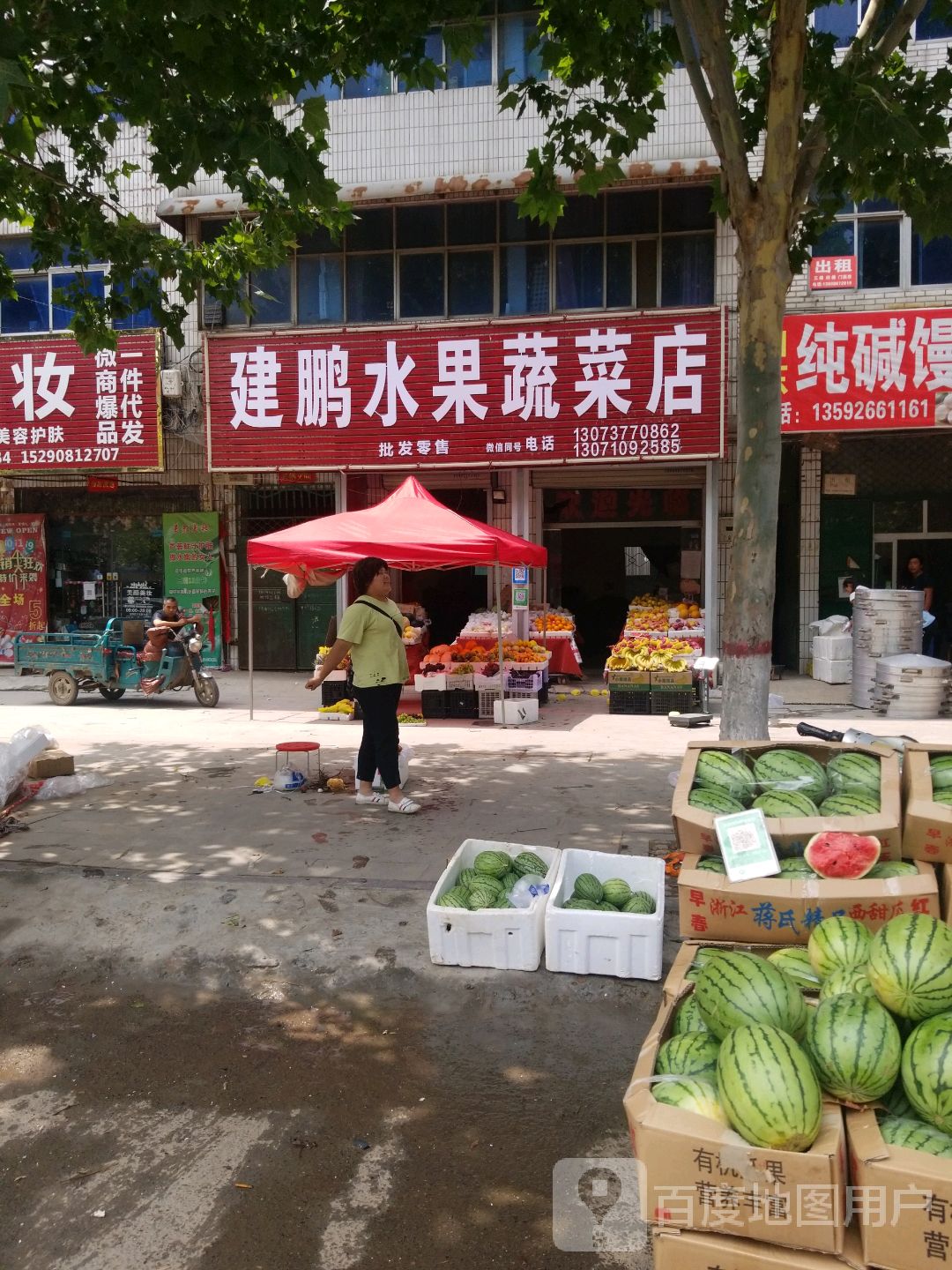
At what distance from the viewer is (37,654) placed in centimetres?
1264

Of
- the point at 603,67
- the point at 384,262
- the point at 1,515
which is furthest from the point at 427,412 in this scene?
the point at 1,515

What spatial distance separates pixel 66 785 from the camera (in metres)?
7.59

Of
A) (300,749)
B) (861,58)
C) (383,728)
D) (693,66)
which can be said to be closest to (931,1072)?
(383,728)

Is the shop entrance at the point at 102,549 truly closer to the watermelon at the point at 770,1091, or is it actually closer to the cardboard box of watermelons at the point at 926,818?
the cardboard box of watermelons at the point at 926,818

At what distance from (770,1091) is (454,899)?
8.24ft

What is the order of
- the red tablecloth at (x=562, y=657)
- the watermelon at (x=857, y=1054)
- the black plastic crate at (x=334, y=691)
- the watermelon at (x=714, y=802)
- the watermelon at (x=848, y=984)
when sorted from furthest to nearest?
the red tablecloth at (x=562, y=657) < the black plastic crate at (x=334, y=691) < the watermelon at (x=714, y=802) < the watermelon at (x=848, y=984) < the watermelon at (x=857, y=1054)

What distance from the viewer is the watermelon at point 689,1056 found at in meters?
2.31

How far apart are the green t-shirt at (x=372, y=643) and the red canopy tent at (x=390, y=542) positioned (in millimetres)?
2966

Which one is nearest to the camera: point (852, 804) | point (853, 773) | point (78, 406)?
point (852, 804)

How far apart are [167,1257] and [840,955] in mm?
2072

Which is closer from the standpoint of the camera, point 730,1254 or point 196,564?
point 730,1254

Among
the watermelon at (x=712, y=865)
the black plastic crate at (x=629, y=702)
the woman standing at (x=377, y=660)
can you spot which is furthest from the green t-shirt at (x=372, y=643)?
the black plastic crate at (x=629, y=702)

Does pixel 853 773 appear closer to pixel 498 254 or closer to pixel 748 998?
pixel 748 998

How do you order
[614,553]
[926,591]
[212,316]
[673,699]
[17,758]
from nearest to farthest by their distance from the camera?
[17,758] → [673,699] → [926,591] → [212,316] → [614,553]
